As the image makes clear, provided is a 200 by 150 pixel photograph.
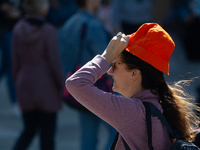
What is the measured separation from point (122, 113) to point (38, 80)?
241cm

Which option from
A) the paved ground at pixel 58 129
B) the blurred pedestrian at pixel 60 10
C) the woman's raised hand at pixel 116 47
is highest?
the woman's raised hand at pixel 116 47

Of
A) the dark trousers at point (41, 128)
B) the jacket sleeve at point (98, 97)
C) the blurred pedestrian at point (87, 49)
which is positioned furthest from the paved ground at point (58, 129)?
the jacket sleeve at point (98, 97)

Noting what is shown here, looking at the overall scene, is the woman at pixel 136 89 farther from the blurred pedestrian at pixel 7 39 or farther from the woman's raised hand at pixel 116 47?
the blurred pedestrian at pixel 7 39

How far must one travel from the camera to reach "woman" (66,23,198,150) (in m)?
1.86

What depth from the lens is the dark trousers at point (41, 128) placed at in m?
4.03

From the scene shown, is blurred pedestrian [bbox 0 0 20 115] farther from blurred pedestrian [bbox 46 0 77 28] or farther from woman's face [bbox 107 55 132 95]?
woman's face [bbox 107 55 132 95]

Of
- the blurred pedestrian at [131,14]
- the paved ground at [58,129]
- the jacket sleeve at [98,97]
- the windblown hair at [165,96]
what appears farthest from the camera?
the blurred pedestrian at [131,14]

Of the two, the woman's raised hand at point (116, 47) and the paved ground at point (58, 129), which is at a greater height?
the woman's raised hand at point (116, 47)

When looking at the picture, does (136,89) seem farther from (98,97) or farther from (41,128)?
(41,128)

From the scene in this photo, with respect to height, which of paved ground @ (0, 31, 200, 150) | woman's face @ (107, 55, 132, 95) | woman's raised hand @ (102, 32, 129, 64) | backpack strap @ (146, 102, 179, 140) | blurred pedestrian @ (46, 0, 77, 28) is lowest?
paved ground @ (0, 31, 200, 150)

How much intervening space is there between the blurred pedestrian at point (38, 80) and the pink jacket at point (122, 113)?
2.21m

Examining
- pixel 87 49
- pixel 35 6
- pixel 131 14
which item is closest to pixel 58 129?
pixel 35 6

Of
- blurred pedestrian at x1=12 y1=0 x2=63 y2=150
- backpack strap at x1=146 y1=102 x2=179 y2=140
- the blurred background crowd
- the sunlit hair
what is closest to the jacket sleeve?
backpack strap at x1=146 y1=102 x2=179 y2=140

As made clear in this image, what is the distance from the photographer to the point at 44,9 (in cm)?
432
